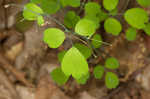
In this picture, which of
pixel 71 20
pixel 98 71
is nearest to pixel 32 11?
pixel 71 20

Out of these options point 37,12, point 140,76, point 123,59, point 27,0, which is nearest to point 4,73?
point 27,0

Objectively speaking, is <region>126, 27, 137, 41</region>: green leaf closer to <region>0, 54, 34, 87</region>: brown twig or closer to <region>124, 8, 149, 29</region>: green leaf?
<region>124, 8, 149, 29</region>: green leaf

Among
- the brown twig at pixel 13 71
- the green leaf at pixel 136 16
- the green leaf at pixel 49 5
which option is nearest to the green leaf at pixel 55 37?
the green leaf at pixel 49 5

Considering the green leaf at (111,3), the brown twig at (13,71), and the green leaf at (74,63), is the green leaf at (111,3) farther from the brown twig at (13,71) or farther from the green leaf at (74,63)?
the brown twig at (13,71)

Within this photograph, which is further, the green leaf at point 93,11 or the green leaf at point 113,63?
the green leaf at point 113,63

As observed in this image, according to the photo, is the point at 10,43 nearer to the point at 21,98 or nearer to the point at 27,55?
the point at 27,55

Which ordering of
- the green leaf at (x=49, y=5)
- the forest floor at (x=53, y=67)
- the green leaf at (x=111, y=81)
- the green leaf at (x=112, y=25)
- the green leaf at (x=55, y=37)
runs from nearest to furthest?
the green leaf at (x=55, y=37) → the green leaf at (x=49, y=5) → the green leaf at (x=112, y=25) → the green leaf at (x=111, y=81) → the forest floor at (x=53, y=67)
